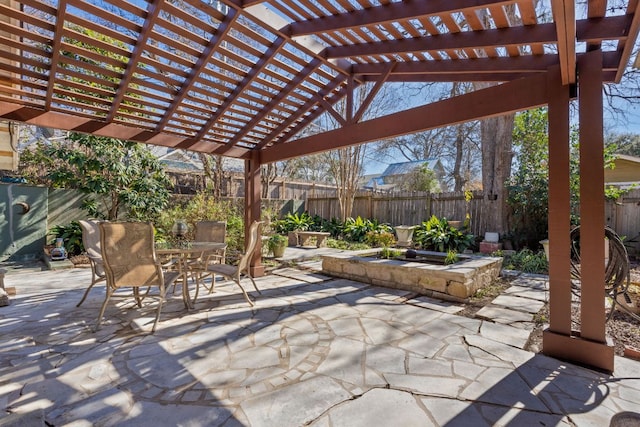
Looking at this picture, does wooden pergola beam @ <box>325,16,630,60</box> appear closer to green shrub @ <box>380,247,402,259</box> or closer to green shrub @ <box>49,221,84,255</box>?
green shrub @ <box>380,247,402,259</box>

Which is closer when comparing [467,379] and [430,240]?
[467,379]

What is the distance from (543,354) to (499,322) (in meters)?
0.69

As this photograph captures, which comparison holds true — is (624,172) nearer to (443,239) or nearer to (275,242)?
(443,239)

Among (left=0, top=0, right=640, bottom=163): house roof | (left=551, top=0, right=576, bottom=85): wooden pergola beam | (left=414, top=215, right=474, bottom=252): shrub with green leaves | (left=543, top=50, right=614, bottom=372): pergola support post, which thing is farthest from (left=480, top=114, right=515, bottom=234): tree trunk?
(left=551, top=0, right=576, bottom=85): wooden pergola beam

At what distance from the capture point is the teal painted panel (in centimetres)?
605

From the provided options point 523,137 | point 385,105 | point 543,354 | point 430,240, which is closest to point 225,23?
point 543,354

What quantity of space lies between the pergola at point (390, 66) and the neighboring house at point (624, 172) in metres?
8.65

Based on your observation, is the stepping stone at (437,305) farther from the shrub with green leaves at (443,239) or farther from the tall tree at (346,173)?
the tall tree at (346,173)

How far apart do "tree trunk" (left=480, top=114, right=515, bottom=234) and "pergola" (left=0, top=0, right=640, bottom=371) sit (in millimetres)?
4808

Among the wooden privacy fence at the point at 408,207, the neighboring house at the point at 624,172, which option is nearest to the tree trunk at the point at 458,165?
the neighboring house at the point at 624,172

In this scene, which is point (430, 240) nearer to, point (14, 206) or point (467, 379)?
point (467, 379)

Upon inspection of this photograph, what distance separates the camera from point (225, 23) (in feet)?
8.59

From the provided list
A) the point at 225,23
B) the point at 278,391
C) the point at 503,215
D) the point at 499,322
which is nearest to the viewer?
the point at 278,391

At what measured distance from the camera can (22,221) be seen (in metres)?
6.25
